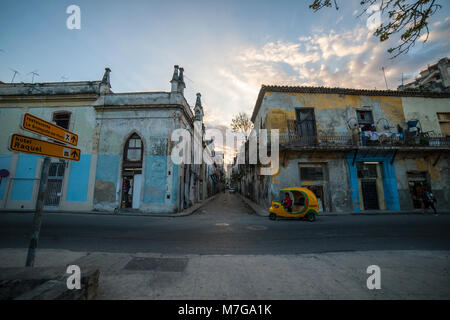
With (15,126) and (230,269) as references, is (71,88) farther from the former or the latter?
(230,269)

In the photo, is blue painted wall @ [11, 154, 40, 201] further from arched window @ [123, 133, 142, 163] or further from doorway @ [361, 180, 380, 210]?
doorway @ [361, 180, 380, 210]

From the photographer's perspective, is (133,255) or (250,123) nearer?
(133,255)

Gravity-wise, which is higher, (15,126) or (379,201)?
(15,126)

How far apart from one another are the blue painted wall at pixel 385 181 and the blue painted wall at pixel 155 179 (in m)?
14.9

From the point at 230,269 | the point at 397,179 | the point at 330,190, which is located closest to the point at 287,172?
the point at 330,190

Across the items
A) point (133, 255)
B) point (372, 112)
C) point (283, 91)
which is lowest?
point (133, 255)

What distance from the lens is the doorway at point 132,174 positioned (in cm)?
1378

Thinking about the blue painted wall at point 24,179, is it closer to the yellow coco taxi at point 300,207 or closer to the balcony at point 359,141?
the yellow coco taxi at point 300,207

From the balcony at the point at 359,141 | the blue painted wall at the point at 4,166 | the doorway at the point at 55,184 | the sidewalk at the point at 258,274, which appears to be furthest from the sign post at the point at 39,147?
the blue painted wall at the point at 4,166

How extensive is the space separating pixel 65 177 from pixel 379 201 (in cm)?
2531

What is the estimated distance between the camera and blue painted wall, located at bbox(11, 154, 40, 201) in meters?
13.9

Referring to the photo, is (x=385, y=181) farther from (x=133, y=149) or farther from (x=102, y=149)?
(x=102, y=149)

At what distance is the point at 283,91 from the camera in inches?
615

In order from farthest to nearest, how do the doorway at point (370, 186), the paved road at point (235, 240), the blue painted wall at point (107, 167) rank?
the doorway at point (370, 186), the blue painted wall at point (107, 167), the paved road at point (235, 240)
